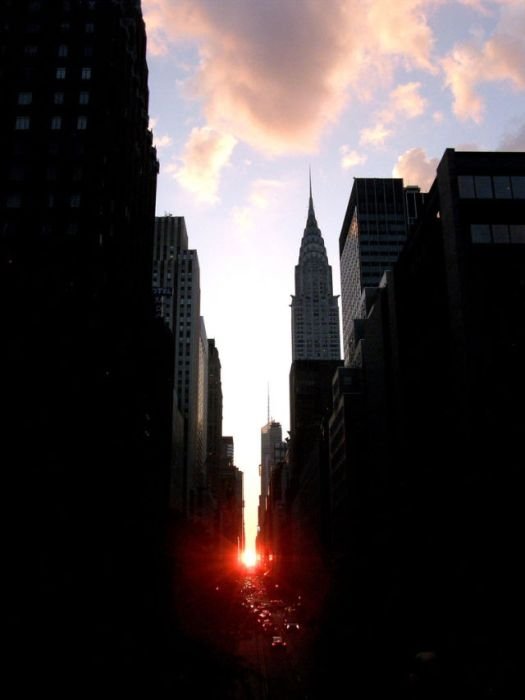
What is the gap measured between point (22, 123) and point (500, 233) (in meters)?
56.1

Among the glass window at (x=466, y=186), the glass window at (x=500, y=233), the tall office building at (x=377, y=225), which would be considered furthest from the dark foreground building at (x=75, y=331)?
the tall office building at (x=377, y=225)

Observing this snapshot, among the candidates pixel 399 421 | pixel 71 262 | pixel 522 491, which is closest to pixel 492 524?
pixel 522 491

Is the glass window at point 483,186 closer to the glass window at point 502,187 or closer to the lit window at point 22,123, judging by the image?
the glass window at point 502,187

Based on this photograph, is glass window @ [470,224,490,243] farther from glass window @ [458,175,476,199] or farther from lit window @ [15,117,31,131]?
lit window @ [15,117,31,131]

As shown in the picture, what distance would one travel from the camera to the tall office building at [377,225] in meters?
186

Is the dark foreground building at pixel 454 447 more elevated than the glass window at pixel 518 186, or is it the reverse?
the glass window at pixel 518 186

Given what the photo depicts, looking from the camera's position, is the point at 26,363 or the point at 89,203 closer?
the point at 26,363

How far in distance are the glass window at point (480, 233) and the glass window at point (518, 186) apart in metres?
5.46

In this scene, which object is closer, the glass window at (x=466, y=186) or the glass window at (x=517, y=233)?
the glass window at (x=517, y=233)

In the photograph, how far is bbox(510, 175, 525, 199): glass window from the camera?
64312 mm

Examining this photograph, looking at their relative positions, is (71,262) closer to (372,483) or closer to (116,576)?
(116,576)

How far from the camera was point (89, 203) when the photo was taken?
75.0 m

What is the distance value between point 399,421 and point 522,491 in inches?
1047

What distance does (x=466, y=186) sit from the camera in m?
63.6
